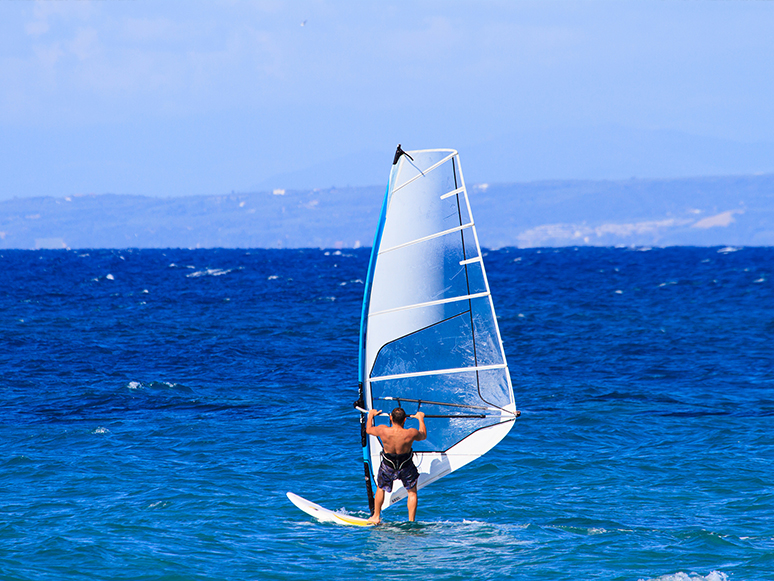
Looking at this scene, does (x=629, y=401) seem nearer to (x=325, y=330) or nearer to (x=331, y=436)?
(x=331, y=436)

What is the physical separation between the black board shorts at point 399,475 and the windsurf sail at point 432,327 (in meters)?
0.32

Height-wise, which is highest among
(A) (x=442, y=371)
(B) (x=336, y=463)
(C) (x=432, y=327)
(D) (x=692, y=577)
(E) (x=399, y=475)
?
(C) (x=432, y=327)

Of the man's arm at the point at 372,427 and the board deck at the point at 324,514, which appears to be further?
the board deck at the point at 324,514

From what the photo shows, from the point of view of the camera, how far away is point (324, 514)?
1484cm

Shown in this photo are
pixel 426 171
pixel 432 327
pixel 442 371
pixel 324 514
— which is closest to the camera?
pixel 426 171

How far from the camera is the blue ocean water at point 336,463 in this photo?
12938 millimetres

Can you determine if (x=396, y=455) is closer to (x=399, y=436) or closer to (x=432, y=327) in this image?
(x=399, y=436)

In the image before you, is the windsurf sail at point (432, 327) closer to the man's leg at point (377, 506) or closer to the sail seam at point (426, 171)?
the sail seam at point (426, 171)

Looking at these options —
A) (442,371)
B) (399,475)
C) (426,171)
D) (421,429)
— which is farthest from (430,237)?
(399,475)

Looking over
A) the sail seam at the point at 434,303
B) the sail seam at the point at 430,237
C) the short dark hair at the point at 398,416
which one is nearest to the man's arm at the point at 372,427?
the short dark hair at the point at 398,416

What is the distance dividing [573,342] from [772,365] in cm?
885

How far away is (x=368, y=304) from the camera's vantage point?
44.3 feet

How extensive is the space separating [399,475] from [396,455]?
405 millimetres

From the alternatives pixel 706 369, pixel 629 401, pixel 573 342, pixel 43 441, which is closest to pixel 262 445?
pixel 43 441
